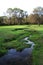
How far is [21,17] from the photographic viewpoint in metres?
105

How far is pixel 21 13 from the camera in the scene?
10538cm

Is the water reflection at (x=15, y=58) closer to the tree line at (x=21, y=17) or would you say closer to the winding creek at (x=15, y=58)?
the winding creek at (x=15, y=58)

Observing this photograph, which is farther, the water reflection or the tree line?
the tree line

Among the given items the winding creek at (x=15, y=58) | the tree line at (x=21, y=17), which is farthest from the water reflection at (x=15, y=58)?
the tree line at (x=21, y=17)

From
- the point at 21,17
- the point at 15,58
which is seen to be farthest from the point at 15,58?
the point at 21,17

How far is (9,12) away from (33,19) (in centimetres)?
1897

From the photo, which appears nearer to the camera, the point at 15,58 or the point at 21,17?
the point at 15,58

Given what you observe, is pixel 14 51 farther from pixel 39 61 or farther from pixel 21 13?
pixel 21 13

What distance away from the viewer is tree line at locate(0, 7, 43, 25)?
92.8 metres

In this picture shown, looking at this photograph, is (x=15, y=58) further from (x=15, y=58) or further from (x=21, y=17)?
(x=21, y=17)

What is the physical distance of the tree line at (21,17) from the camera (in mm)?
92787

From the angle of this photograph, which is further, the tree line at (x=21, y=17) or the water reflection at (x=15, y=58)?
the tree line at (x=21, y=17)

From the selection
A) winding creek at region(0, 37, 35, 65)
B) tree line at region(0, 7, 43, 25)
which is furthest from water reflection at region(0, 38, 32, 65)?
tree line at region(0, 7, 43, 25)

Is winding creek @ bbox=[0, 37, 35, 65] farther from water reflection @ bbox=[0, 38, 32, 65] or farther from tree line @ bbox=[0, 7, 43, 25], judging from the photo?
tree line @ bbox=[0, 7, 43, 25]
